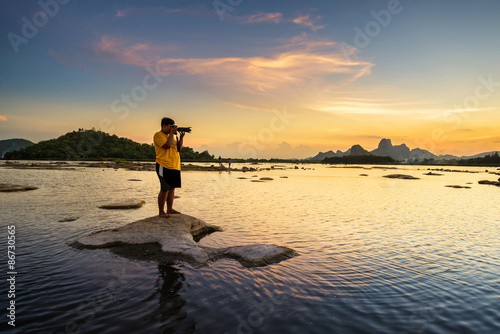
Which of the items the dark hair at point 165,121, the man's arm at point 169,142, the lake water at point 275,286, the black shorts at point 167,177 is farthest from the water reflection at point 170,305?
the dark hair at point 165,121

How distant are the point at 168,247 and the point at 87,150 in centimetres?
15170

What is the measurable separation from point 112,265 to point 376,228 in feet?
33.0

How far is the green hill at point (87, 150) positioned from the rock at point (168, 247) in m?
135

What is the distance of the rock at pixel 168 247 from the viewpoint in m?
7.12

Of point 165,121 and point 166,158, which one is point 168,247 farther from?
point 165,121

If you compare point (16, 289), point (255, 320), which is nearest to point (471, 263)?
point (255, 320)

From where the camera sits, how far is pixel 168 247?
7590 mm

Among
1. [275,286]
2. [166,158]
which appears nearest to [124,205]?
[166,158]

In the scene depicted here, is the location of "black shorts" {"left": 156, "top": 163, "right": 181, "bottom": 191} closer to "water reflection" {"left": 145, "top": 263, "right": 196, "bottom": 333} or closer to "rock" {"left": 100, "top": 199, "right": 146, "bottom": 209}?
"water reflection" {"left": 145, "top": 263, "right": 196, "bottom": 333}

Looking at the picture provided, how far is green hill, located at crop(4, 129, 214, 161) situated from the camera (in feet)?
413

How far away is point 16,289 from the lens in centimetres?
529

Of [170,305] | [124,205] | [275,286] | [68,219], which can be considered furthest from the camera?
[124,205]

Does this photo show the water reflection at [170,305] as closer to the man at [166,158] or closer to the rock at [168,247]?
the rock at [168,247]

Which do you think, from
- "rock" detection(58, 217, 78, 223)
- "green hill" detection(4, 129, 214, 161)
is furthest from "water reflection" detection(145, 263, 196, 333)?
"green hill" detection(4, 129, 214, 161)
